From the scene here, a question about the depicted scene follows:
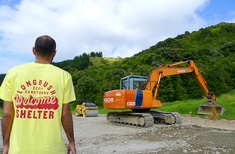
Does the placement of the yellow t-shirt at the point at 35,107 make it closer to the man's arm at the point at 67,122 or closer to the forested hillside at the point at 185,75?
the man's arm at the point at 67,122

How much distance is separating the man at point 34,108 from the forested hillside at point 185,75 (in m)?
27.4

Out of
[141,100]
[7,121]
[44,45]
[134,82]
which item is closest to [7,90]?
[7,121]

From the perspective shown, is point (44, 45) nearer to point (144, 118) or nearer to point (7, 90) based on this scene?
point (7, 90)

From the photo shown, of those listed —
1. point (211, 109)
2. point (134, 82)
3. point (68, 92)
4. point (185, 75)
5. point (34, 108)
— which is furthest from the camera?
point (185, 75)

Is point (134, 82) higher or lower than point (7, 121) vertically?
higher

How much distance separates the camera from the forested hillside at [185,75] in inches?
1185

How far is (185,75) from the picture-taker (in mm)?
33906

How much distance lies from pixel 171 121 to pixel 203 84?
10.5 feet

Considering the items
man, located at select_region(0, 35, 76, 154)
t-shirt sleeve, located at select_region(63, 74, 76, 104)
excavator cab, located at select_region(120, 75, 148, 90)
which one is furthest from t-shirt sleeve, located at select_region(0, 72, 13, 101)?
excavator cab, located at select_region(120, 75, 148, 90)

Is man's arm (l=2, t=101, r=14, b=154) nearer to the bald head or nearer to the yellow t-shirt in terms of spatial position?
the yellow t-shirt

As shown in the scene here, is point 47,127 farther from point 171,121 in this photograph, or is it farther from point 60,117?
point 171,121

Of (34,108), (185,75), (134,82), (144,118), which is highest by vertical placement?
(185,75)

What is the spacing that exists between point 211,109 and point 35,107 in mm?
16480

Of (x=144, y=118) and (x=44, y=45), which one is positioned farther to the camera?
(x=144, y=118)
